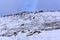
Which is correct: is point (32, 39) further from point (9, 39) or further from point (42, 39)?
point (9, 39)

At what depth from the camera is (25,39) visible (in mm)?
19875

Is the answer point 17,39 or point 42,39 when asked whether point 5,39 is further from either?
point 42,39

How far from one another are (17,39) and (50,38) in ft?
9.00

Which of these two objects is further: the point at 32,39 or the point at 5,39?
the point at 5,39

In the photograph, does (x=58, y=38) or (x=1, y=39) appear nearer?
(x=58, y=38)

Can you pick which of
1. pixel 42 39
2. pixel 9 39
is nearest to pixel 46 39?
pixel 42 39

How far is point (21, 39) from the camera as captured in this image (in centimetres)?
1958

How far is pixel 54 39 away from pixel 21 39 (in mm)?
2686

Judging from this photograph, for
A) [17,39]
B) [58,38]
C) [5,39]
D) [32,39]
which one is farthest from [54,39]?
[5,39]

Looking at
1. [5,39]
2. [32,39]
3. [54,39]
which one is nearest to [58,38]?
[54,39]

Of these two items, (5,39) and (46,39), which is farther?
(5,39)

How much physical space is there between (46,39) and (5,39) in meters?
4.19

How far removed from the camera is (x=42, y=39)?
1945 cm

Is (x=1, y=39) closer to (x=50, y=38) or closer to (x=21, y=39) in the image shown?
(x=21, y=39)
